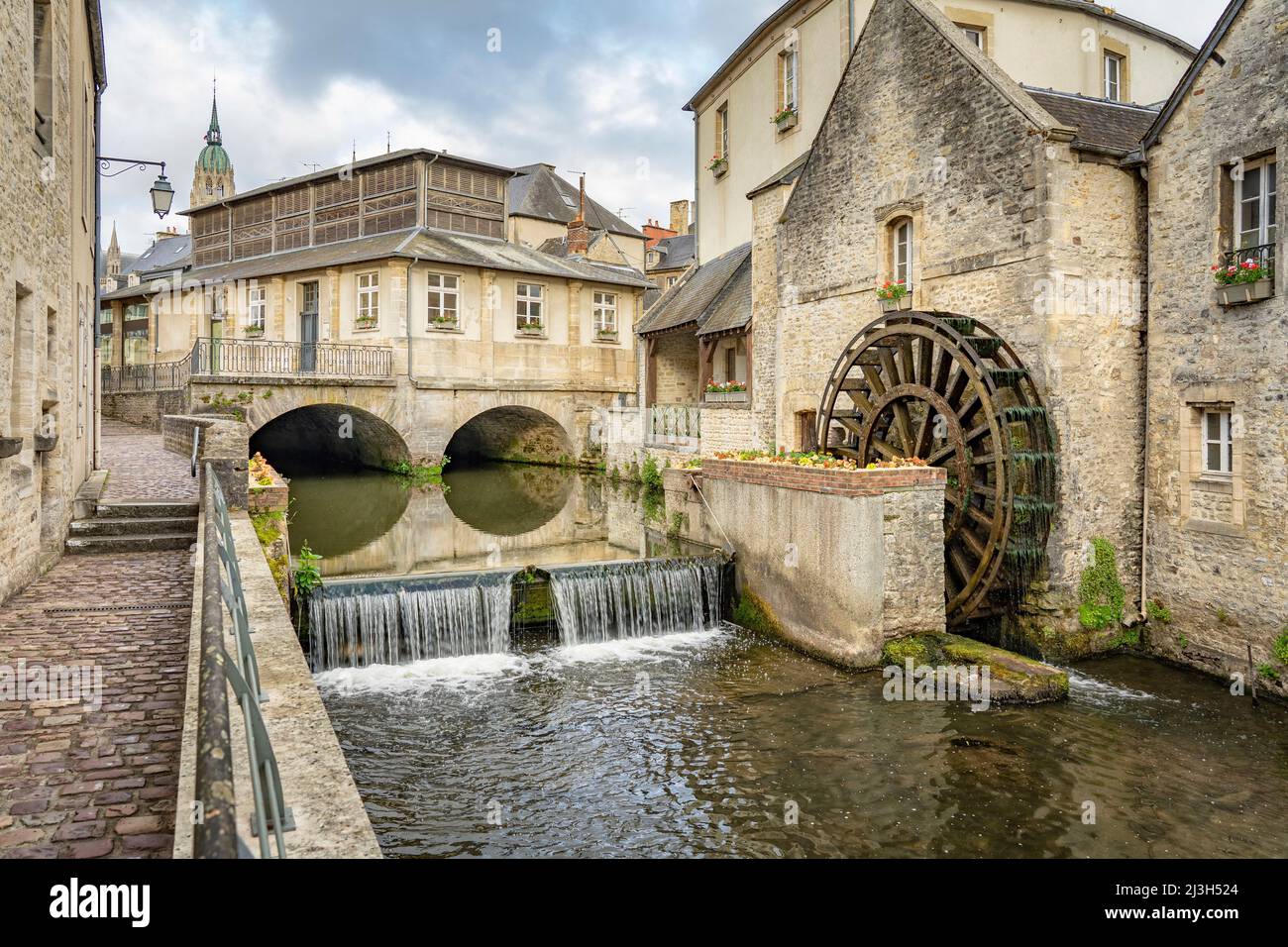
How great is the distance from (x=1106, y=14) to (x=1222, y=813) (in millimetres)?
15696

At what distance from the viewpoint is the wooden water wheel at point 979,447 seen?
10008 millimetres

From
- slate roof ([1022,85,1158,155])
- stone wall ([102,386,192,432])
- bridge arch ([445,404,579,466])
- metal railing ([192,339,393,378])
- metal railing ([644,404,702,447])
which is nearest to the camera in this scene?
slate roof ([1022,85,1158,155])

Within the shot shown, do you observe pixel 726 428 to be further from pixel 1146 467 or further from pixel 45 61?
pixel 45 61

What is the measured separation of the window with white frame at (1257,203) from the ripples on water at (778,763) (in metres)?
4.63

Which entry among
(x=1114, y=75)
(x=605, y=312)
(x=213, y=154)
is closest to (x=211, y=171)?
(x=213, y=154)

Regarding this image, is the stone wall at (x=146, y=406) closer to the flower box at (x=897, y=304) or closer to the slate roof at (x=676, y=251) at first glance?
the flower box at (x=897, y=304)

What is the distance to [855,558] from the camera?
30.7 ft

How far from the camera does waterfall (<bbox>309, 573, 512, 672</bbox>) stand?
927 centimetres

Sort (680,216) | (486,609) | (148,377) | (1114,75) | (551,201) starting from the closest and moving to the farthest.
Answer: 1. (486,609)
2. (1114,75)
3. (148,377)
4. (551,201)
5. (680,216)

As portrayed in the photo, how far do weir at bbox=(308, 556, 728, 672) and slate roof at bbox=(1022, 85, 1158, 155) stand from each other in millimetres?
6815

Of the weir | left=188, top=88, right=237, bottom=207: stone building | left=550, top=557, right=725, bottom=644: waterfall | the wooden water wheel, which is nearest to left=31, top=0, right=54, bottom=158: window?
the weir

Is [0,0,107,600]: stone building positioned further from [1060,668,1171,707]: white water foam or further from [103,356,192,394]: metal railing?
[103,356,192,394]: metal railing

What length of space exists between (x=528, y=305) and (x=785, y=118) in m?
10.7
